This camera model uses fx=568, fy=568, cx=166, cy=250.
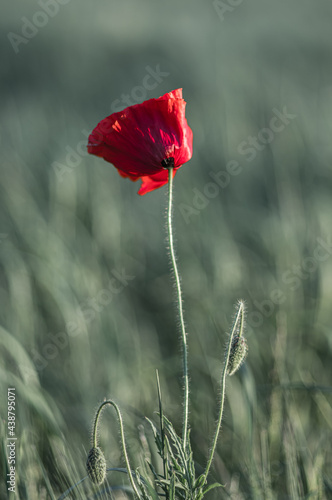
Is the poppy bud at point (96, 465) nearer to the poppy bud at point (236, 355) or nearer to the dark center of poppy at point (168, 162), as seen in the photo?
the poppy bud at point (236, 355)

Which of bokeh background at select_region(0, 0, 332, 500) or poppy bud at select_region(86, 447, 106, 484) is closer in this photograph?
poppy bud at select_region(86, 447, 106, 484)

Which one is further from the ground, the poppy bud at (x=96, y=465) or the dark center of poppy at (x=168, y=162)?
the dark center of poppy at (x=168, y=162)

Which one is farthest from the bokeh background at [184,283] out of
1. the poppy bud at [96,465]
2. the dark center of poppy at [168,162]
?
the dark center of poppy at [168,162]

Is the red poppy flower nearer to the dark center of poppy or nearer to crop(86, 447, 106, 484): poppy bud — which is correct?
the dark center of poppy

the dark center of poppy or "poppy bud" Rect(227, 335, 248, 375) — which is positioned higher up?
the dark center of poppy

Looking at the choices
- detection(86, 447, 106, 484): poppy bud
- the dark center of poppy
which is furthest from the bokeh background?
the dark center of poppy
